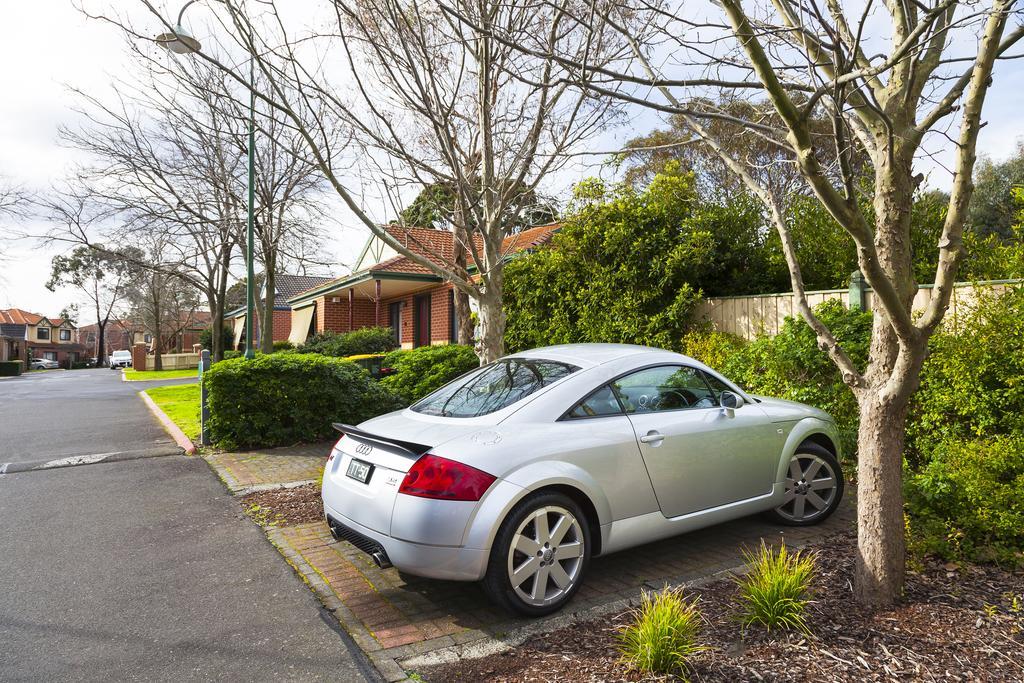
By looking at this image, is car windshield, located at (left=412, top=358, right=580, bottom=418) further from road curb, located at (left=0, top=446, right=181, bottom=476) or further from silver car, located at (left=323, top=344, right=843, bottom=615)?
road curb, located at (left=0, top=446, right=181, bottom=476)

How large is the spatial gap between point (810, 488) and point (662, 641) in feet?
9.13

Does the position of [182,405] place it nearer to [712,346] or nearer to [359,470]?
[712,346]

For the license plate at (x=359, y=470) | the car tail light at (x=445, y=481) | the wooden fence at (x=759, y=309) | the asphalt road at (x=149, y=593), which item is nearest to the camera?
the asphalt road at (x=149, y=593)

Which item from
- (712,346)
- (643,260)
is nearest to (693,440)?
(712,346)

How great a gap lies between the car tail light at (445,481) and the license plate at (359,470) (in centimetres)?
41

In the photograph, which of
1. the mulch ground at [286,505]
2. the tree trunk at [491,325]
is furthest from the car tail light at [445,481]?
the tree trunk at [491,325]

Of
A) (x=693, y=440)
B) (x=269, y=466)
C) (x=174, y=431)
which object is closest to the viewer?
(x=693, y=440)

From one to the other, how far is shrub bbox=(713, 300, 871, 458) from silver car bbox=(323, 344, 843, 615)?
1.61 meters

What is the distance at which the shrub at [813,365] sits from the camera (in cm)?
651

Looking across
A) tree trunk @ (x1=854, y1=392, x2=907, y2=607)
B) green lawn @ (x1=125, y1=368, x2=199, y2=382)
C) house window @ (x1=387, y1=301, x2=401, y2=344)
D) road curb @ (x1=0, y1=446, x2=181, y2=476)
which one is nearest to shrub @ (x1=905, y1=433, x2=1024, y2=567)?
tree trunk @ (x1=854, y1=392, x2=907, y2=607)

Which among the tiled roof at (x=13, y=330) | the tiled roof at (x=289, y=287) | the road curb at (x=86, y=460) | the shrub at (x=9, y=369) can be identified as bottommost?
the shrub at (x=9, y=369)

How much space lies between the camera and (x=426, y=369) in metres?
11.2

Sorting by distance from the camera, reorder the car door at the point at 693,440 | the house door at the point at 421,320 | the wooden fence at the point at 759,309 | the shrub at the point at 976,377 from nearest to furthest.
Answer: the car door at the point at 693,440, the shrub at the point at 976,377, the wooden fence at the point at 759,309, the house door at the point at 421,320

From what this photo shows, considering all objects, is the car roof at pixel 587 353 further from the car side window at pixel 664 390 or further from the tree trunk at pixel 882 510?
the tree trunk at pixel 882 510
